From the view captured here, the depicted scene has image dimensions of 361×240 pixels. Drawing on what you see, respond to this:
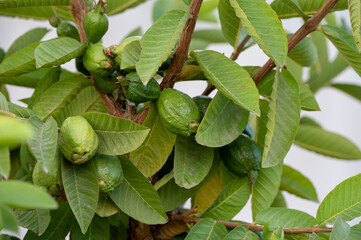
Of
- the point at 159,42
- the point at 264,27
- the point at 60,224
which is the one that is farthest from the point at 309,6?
the point at 60,224

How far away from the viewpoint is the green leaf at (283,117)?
59 cm

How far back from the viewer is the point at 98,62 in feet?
2.03

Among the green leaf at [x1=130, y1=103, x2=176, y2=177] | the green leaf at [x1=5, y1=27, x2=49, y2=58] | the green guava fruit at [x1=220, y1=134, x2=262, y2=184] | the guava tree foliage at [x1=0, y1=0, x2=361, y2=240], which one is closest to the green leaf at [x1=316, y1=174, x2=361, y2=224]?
the guava tree foliage at [x1=0, y1=0, x2=361, y2=240]

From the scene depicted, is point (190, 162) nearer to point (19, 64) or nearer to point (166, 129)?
point (166, 129)

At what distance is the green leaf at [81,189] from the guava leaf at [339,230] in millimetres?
276

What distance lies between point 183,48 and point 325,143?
48cm

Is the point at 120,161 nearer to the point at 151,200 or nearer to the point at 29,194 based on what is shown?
the point at 151,200

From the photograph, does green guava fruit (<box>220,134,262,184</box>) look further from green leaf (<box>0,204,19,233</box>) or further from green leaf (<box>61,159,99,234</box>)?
green leaf (<box>0,204,19,233</box>)

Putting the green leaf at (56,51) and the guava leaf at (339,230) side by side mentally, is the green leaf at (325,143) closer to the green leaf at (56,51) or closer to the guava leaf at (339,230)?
the guava leaf at (339,230)

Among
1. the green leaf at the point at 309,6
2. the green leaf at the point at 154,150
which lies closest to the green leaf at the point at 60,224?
the green leaf at the point at 154,150

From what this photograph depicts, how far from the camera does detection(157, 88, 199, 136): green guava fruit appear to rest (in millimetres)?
573

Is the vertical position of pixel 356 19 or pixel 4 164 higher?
pixel 356 19

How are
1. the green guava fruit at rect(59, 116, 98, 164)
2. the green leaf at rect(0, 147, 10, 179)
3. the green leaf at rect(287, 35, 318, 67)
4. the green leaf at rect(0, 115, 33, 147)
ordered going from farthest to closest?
the green leaf at rect(287, 35, 318, 67), the green guava fruit at rect(59, 116, 98, 164), the green leaf at rect(0, 147, 10, 179), the green leaf at rect(0, 115, 33, 147)

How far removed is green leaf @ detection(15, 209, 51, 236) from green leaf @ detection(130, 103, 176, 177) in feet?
0.45
